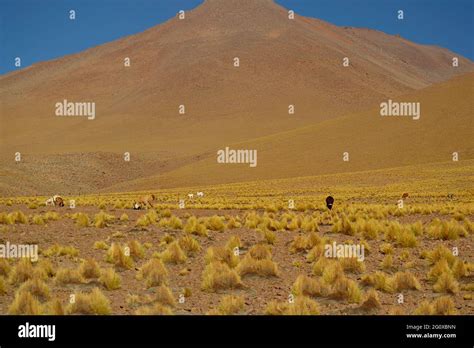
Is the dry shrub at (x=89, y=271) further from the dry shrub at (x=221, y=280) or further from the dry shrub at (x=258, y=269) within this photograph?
the dry shrub at (x=258, y=269)

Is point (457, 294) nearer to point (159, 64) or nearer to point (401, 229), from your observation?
point (401, 229)

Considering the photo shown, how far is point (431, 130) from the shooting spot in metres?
69.9

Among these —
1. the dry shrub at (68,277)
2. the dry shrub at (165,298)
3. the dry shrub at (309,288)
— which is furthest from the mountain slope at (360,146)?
the dry shrub at (165,298)

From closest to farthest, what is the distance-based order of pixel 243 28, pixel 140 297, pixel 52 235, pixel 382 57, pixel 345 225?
pixel 140 297 → pixel 52 235 → pixel 345 225 → pixel 243 28 → pixel 382 57

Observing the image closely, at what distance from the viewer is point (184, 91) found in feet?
396

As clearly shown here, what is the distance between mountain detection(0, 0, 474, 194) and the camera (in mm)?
83000

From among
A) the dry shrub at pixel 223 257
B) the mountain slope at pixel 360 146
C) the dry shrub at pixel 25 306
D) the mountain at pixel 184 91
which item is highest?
the mountain at pixel 184 91

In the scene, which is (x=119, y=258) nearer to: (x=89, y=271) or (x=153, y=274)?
(x=89, y=271)

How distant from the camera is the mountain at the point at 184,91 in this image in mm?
83000

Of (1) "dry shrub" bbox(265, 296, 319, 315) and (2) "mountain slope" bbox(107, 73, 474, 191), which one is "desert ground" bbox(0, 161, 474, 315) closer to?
(1) "dry shrub" bbox(265, 296, 319, 315)

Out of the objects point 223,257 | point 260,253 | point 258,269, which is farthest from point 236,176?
point 258,269
